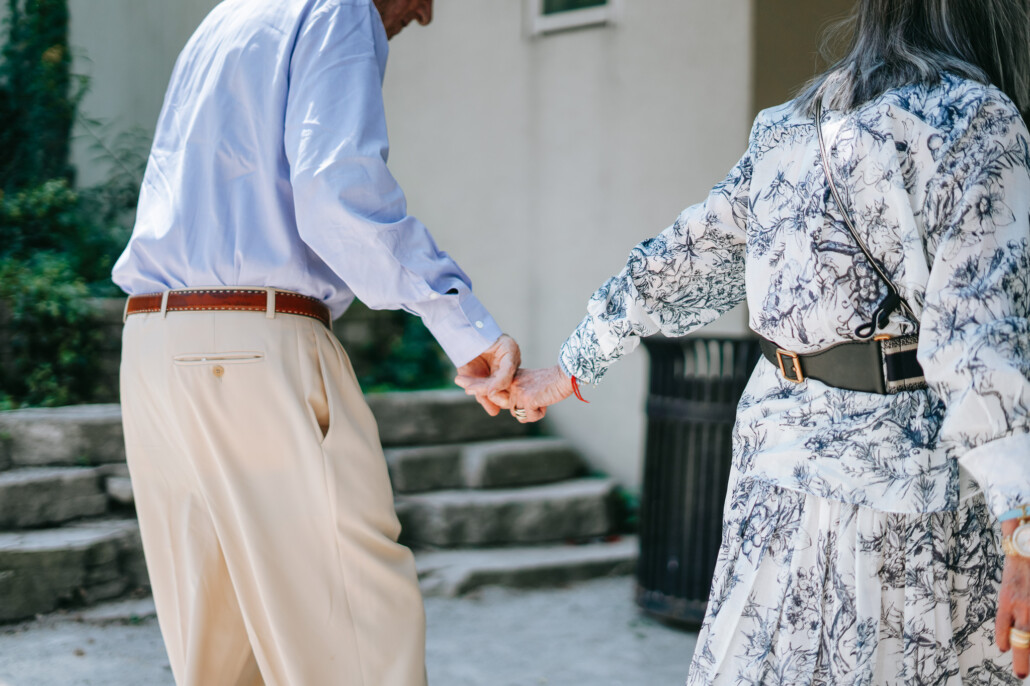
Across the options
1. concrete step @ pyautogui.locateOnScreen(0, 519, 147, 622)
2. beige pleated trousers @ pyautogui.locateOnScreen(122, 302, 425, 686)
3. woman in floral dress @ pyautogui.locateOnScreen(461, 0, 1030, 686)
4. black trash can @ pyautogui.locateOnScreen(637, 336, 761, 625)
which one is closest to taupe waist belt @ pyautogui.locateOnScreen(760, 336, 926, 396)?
woman in floral dress @ pyautogui.locateOnScreen(461, 0, 1030, 686)

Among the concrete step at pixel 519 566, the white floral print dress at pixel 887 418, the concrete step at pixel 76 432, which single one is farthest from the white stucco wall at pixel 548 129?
the white floral print dress at pixel 887 418

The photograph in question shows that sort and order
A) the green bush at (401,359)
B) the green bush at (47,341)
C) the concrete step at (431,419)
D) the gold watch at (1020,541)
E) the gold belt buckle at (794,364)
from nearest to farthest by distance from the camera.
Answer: the gold watch at (1020,541), the gold belt buckle at (794,364), the green bush at (47,341), the concrete step at (431,419), the green bush at (401,359)

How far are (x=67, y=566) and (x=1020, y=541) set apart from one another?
12.0 feet

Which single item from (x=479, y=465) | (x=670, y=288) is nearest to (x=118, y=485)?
(x=479, y=465)

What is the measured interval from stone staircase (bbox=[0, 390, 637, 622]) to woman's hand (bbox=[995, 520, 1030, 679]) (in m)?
3.32

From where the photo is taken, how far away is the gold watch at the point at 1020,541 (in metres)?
1.43

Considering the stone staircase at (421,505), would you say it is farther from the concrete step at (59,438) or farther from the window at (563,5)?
the window at (563,5)

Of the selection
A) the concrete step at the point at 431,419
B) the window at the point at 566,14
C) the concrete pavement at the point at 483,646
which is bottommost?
the concrete pavement at the point at 483,646

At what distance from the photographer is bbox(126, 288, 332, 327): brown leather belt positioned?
2.15 m

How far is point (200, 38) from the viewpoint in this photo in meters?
2.32

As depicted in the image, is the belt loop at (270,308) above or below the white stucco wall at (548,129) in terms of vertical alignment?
below

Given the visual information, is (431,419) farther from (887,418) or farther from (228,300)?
(887,418)

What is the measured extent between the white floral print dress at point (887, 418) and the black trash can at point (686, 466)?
2138mm

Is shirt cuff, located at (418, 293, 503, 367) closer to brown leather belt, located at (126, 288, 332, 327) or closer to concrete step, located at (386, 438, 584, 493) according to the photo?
brown leather belt, located at (126, 288, 332, 327)
